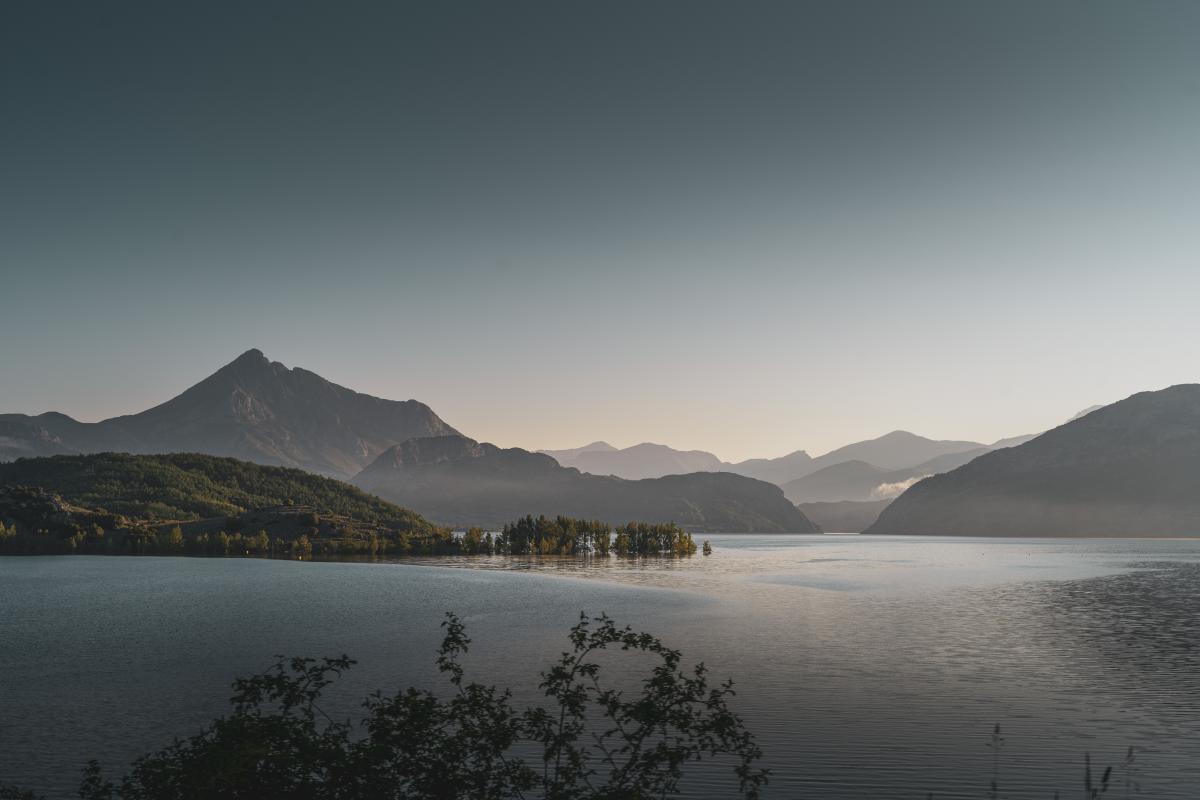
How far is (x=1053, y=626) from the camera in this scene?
7981 cm

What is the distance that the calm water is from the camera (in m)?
34.5

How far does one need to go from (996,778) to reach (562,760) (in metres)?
18.4

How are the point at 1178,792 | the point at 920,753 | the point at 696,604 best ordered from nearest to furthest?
the point at 1178,792
the point at 920,753
the point at 696,604

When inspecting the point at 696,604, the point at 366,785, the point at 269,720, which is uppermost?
the point at 269,720

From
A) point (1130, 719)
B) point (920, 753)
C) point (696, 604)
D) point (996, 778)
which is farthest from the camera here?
point (696, 604)

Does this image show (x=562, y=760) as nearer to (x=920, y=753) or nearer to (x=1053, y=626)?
(x=920, y=753)

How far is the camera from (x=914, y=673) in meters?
53.9

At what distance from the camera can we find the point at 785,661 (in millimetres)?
58750

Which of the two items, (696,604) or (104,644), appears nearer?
(104,644)

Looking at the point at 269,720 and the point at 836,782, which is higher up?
the point at 269,720

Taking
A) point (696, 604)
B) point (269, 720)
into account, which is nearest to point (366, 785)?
point (269, 720)

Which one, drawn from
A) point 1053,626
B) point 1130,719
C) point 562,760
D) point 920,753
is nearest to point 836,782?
point 920,753

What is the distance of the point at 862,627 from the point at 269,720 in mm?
73032

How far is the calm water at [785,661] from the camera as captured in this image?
3447cm
